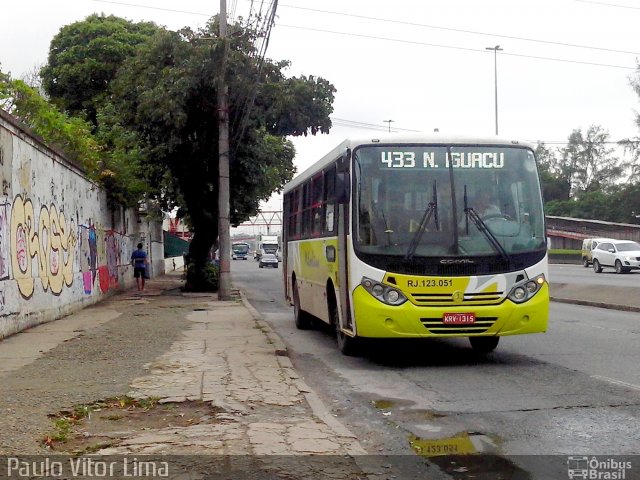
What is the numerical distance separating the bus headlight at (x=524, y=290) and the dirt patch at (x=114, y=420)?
171 inches

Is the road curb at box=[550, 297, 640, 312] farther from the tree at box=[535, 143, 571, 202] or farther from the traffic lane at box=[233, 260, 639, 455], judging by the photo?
the tree at box=[535, 143, 571, 202]

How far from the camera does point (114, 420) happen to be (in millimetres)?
7043

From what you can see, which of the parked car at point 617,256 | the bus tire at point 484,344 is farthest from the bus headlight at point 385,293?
the parked car at point 617,256

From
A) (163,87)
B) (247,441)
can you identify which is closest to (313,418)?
(247,441)

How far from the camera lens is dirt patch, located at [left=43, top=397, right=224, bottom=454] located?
6.21m

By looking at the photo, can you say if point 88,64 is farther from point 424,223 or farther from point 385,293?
point 385,293

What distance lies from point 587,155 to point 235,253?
44.7 m

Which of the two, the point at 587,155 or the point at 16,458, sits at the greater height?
the point at 587,155

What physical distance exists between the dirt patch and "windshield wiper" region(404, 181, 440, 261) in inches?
136

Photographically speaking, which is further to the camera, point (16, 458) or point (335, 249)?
point (335, 249)

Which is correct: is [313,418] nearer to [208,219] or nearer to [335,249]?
[335,249]

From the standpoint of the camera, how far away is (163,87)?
930 inches

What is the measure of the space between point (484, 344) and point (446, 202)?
2.51m

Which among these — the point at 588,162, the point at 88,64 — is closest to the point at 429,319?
the point at 88,64
